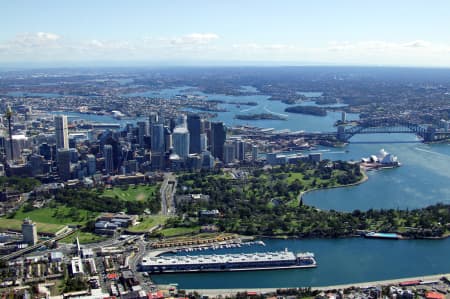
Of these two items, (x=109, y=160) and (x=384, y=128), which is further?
(x=384, y=128)

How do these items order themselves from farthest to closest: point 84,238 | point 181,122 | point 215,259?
point 181,122 < point 84,238 < point 215,259

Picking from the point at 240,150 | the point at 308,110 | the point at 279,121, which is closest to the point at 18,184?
the point at 240,150

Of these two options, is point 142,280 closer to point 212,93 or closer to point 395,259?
point 395,259

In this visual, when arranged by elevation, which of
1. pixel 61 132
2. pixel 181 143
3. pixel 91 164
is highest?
pixel 61 132

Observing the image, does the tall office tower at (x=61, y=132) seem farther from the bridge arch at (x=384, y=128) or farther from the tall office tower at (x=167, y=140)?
the bridge arch at (x=384, y=128)

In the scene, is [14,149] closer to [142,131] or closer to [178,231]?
[142,131]

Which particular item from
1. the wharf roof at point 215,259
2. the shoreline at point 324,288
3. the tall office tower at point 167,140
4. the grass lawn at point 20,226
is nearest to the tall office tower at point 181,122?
the tall office tower at point 167,140
